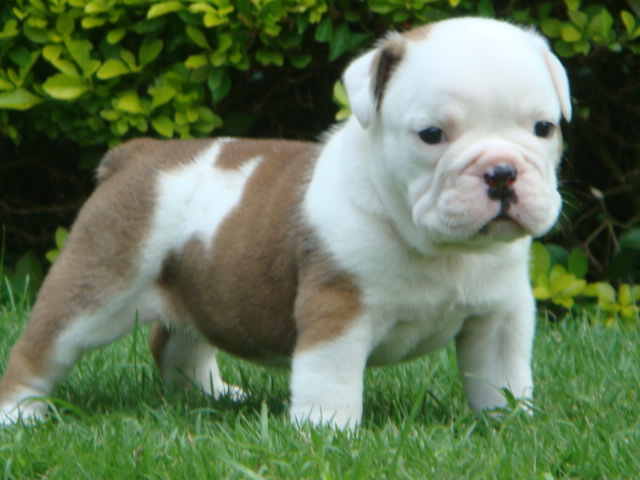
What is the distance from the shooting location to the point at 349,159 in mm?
4168

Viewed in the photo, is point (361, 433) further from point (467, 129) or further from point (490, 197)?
point (467, 129)

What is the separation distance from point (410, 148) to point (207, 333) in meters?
1.23

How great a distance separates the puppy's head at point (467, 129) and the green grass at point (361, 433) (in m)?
0.62

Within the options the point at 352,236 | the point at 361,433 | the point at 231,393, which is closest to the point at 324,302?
the point at 352,236

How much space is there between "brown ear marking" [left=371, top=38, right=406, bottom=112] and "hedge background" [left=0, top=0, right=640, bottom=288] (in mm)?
1831

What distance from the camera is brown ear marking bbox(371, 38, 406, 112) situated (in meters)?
3.97

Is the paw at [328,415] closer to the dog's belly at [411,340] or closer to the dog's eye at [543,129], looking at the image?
the dog's belly at [411,340]

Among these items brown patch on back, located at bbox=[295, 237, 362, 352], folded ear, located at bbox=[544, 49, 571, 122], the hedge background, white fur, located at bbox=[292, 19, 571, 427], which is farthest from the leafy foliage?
brown patch on back, located at bbox=[295, 237, 362, 352]

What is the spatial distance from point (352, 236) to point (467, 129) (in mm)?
544

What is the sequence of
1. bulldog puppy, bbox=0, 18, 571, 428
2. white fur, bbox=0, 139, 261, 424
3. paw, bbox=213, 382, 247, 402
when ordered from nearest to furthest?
bulldog puppy, bbox=0, 18, 571, 428 < white fur, bbox=0, 139, 261, 424 < paw, bbox=213, 382, 247, 402

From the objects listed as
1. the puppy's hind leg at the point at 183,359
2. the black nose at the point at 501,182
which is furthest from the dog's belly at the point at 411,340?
the puppy's hind leg at the point at 183,359

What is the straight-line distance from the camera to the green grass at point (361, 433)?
3.52 meters

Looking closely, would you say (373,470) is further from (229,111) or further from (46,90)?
(229,111)

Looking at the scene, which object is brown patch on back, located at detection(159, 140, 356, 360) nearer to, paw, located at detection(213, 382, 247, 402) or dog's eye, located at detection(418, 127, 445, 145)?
paw, located at detection(213, 382, 247, 402)
